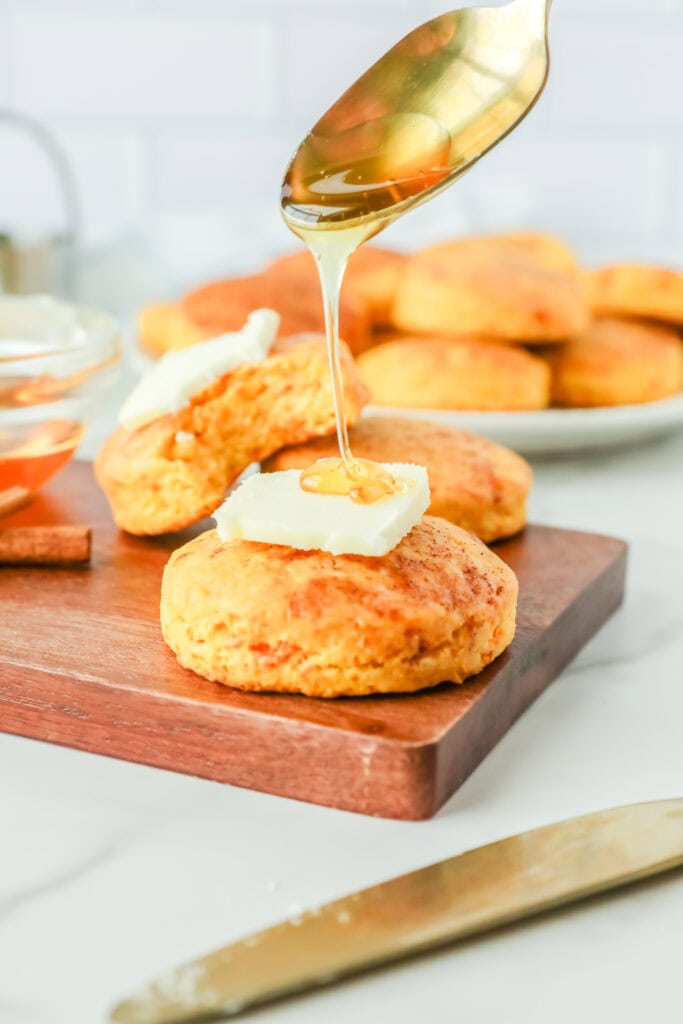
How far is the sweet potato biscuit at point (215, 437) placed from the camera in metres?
1.32

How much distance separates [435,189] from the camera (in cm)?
109

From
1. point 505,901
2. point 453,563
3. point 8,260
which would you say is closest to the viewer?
point 505,901

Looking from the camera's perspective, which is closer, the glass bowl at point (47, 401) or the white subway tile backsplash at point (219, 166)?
the glass bowl at point (47, 401)

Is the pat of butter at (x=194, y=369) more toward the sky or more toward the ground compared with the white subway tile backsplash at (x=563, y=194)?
more toward the sky

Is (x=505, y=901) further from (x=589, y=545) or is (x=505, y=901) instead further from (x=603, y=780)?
(x=589, y=545)

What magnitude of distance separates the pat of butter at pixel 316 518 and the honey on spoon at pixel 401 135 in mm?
17

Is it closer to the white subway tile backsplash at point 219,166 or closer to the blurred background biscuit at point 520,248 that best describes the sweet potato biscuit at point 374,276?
the blurred background biscuit at point 520,248

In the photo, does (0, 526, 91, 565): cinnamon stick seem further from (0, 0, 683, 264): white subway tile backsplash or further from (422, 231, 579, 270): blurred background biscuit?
(0, 0, 683, 264): white subway tile backsplash

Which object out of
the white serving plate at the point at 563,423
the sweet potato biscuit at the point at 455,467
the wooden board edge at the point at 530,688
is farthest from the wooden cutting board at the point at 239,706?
the white serving plate at the point at 563,423

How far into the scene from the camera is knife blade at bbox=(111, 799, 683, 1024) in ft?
2.44

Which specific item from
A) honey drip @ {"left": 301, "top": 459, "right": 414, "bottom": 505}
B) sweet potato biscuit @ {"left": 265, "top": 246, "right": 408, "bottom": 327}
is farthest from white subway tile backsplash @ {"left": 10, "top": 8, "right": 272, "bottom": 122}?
honey drip @ {"left": 301, "top": 459, "right": 414, "bottom": 505}

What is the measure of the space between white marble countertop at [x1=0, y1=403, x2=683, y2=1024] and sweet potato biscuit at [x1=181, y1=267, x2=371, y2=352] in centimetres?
94

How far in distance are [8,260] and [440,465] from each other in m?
1.87

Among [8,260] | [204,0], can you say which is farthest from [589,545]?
[204,0]
